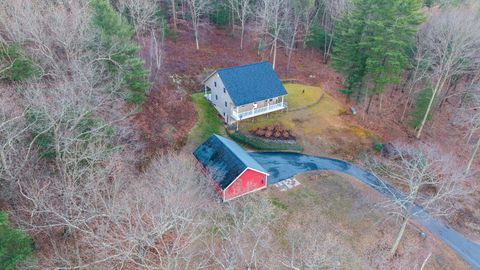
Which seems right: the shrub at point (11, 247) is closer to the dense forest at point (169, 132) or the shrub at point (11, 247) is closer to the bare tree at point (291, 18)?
the dense forest at point (169, 132)

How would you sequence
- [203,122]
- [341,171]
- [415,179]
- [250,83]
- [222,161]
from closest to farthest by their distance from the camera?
[415,179], [222,161], [341,171], [203,122], [250,83]

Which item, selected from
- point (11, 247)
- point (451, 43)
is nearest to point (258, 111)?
point (451, 43)

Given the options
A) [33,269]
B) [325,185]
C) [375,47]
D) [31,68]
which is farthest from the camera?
[375,47]

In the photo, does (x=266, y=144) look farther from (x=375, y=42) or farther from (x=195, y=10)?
(x=195, y=10)

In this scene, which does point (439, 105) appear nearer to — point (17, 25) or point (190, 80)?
point (190, 80)

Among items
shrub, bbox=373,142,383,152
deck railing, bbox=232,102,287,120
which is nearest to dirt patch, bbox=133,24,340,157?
deck railing, bbox=232,102,287,120

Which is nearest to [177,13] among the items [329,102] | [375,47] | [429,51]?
[329,102]

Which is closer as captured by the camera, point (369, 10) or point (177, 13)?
point (369, 10)
